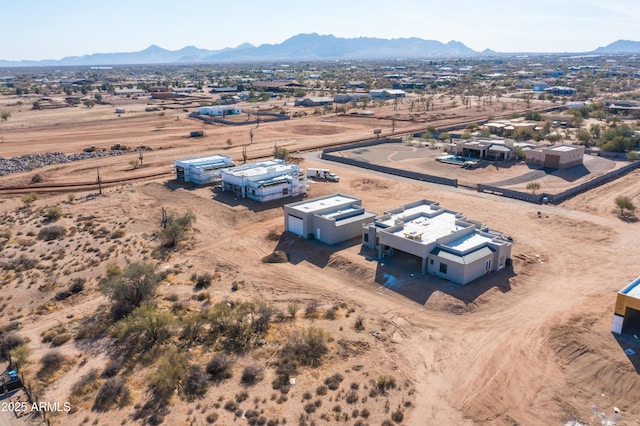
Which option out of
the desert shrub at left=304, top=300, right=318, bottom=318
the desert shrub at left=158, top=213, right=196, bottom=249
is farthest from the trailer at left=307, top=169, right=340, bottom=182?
the desert shrub at left=304, top=300, right=318, bottom=318

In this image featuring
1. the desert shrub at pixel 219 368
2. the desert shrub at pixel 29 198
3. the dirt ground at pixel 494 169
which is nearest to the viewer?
the desert shrub at pixel 219 368

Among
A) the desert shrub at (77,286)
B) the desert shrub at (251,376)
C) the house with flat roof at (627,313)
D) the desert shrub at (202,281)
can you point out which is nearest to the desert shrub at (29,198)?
the desert shrub at (77,286)

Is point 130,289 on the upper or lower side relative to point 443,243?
lower

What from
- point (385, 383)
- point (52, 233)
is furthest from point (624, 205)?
point (52, 233)

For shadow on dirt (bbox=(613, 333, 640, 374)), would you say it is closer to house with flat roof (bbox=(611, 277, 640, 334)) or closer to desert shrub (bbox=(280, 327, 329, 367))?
house with flat roof (bbox=(611, 277, 640, 334))

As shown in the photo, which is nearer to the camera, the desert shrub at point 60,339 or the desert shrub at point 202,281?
the desert shrub at point 60,339

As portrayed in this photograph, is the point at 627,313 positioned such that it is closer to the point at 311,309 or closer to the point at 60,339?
the point at 311,309

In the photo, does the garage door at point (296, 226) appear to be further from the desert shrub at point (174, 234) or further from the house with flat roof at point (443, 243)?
the desert shrub at point (174, 234)

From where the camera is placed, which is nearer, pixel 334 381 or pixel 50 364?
pixel 334 381
